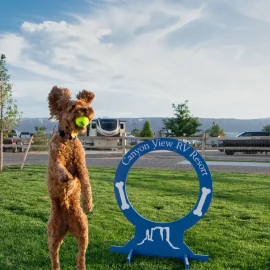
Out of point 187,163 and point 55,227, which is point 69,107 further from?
point 187,163

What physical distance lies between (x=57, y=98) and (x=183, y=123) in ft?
106

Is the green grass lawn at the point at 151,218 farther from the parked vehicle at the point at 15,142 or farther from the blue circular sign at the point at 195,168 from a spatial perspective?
the parked vehicle at the point at 15,142

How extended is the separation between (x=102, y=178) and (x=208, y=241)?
6.76 metres

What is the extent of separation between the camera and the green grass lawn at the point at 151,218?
424 centimetres

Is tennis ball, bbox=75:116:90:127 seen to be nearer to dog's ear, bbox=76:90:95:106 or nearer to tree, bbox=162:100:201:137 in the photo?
dog's ear, bbox=76:90:95:106

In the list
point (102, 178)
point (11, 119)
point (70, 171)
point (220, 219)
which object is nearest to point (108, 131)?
point (11, 119)

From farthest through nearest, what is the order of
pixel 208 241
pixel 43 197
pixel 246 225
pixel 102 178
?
pixel 102 178
pixel 43 197
pixel 246 225
pixel 208 241

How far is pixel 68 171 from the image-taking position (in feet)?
10.4

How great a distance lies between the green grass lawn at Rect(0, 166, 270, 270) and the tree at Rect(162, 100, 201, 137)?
2499 cm

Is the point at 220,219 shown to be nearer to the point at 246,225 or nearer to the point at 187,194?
the point at 246,225

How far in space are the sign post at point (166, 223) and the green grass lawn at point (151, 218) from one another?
108 mm

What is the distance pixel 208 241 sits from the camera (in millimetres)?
4996

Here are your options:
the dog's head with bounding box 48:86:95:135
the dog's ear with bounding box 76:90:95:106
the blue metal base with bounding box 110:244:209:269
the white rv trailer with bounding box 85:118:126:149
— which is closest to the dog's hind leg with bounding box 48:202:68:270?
the dog's head with bounding box 48:86:95:135

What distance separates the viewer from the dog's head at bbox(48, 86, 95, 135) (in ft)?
9.87
